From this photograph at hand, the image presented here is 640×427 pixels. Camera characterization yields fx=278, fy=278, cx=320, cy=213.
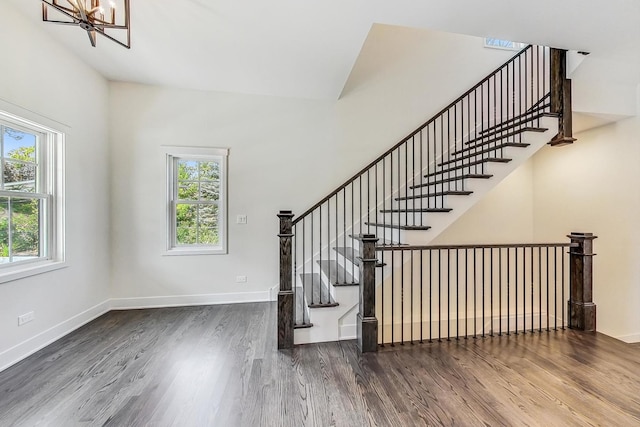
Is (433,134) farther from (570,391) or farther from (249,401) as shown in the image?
(249,401)

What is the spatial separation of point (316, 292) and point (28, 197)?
2860 mm

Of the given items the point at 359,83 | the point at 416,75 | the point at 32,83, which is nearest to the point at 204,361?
the point at 32,83

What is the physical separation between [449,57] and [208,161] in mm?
3933

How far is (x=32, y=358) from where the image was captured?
236cm

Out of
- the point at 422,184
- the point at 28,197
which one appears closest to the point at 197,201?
the point at 28,197

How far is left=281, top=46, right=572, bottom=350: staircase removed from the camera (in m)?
2.79

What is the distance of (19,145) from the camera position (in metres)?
2.51

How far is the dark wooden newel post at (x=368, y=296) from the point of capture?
248 centimetres

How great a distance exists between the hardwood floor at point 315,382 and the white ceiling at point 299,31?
9.31ft

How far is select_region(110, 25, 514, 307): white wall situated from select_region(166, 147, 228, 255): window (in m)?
0.12

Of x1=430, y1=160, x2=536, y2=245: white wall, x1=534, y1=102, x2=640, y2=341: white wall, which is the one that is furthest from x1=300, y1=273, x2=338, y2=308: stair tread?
x1=534, y1=102, x2=640, y2=341: white wall

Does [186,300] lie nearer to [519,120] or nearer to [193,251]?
[193,251]

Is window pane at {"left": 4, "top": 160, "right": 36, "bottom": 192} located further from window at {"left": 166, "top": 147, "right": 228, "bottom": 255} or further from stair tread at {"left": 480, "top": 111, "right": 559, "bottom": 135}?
stair tread at {"left": 480, "top": 111, "right": 559, "bottom": 135}

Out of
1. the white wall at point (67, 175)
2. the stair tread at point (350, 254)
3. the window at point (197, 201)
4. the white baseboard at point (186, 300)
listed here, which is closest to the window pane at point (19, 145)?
the white wall at point (67, 175)
